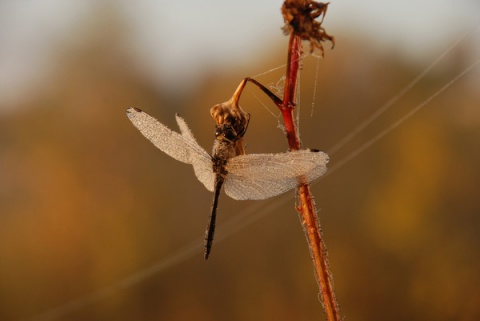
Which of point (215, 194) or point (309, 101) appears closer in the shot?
point (215, 194)

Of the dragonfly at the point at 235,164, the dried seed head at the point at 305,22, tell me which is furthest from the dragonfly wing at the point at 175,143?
the dried seed head at the point at 305,22

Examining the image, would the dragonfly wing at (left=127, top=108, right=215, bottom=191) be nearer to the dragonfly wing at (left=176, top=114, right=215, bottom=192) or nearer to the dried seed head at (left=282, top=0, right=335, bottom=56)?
the dragonfly wing at (left=176, top=114, right=215, bottom=192)

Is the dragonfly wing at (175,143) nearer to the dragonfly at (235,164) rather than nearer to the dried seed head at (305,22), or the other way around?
the dragonfly at (235,164)

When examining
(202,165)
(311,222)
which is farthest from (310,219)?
(202,165)

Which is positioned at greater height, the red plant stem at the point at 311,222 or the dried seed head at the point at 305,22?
the dried seed head at the point at 305,22

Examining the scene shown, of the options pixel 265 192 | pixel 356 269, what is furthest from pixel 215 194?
pixel 356 269

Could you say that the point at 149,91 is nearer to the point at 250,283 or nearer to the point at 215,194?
the point at 250,283

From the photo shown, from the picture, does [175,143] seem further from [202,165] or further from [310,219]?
[310,219]

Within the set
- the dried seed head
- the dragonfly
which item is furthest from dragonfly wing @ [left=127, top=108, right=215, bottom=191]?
the dried seed head
